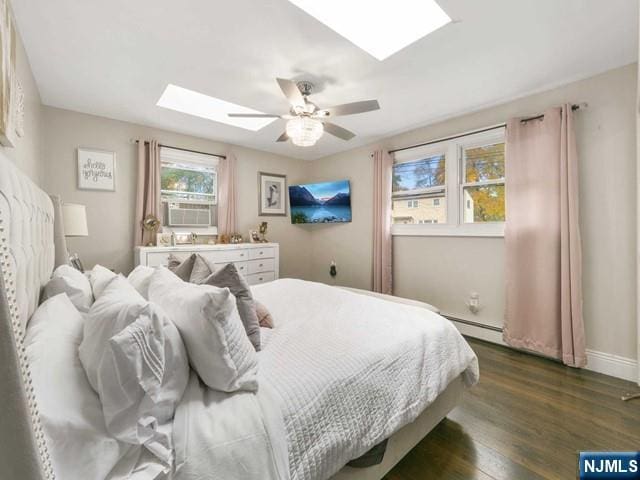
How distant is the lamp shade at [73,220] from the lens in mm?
2408

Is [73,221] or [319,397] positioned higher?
[73,221]

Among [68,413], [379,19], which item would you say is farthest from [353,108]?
[68,413]

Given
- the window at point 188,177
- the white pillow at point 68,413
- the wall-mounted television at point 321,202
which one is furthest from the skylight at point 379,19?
the window at point 188,177

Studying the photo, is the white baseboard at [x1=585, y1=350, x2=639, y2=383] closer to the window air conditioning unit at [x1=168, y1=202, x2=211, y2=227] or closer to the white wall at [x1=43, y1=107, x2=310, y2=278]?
the window air conditioning unit at [x1=168, y1=202, x2=211, y2=227]

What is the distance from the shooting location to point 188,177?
3.85 meters

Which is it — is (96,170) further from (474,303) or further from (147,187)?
(474,303)

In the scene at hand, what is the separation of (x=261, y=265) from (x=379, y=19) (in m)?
3.11

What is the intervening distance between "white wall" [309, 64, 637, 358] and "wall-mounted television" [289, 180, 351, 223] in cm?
132

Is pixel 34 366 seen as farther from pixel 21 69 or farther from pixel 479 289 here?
pixel 479 289

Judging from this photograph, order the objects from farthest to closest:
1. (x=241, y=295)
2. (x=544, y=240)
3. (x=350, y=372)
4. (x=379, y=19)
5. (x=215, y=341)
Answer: (x=544, y=240), (x=379, y=19), (x=241, y=295), (x=350, y=372), (x=215, y=341)

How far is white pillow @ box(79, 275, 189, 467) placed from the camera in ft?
2.36

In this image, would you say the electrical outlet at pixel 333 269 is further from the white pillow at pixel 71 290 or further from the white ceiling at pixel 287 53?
the white pillow at pixel 71 290

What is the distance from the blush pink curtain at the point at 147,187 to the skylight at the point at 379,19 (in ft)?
8.50

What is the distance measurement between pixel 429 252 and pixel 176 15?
128 inches
